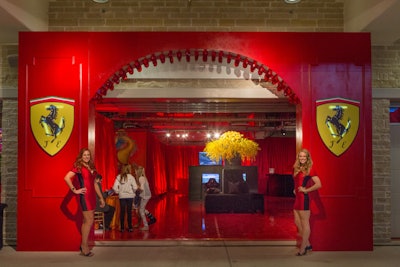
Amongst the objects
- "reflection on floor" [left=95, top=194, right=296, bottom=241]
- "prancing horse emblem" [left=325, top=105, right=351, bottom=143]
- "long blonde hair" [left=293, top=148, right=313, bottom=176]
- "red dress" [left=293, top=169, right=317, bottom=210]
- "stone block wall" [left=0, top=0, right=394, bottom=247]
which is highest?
A: "stone block wall" [left=0, top=0, right=394, bottom=247]

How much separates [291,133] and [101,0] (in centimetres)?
1407

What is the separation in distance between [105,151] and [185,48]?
5.16m

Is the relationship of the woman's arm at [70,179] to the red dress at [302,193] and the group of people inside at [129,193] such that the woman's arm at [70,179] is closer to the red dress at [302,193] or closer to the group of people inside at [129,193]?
the group of people inside at [129,193]

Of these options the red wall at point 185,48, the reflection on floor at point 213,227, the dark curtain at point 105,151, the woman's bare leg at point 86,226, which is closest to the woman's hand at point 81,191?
the woman's bare leg at point 86,226

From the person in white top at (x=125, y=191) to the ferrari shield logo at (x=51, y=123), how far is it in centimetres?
239

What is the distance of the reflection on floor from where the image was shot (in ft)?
27.7

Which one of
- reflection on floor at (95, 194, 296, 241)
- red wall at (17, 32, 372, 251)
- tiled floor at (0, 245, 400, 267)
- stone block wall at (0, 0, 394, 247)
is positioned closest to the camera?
tiled floor at (0, 245, 400, 267)

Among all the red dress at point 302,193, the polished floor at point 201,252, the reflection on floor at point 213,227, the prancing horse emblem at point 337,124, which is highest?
the prancing horse emblem at point 337,124

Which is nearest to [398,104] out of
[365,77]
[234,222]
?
[365,77]

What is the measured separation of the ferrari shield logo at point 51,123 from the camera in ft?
23.0

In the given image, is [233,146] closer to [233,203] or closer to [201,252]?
[233,203]

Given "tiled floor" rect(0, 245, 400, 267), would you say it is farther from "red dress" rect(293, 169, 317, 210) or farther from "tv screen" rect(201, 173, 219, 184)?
"tv screen" rect(201, 173, 219, 184)

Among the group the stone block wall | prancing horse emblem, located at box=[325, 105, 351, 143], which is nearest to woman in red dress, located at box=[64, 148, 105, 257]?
the stone block wall

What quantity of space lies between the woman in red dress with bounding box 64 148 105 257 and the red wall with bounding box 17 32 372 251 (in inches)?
17.6
